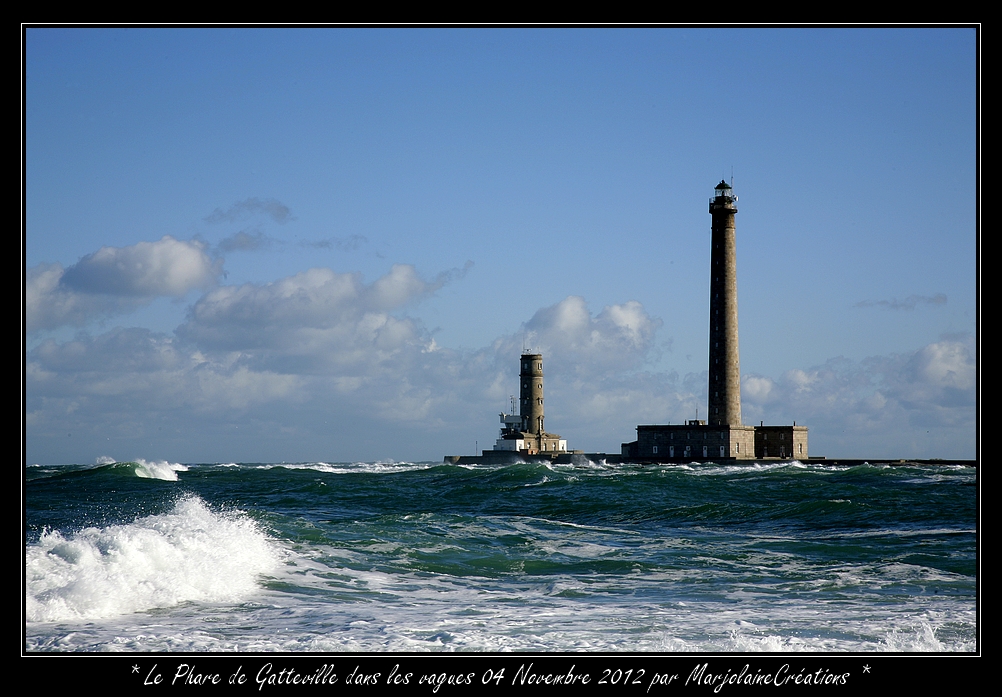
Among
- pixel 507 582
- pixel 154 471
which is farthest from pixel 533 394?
pixel 507 582

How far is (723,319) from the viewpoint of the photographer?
60625 mm

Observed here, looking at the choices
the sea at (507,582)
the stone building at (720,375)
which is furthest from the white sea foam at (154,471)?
the stone building at (720,375)

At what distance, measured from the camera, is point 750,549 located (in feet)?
53.6

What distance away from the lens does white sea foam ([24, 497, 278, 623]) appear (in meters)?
10.8

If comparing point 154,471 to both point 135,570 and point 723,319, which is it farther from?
point 135,570

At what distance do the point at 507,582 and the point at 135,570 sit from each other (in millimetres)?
4781

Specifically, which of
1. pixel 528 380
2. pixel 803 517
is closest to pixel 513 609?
pixel 803 517

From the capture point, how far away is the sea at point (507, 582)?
944cm

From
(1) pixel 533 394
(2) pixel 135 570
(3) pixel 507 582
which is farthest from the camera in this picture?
(1) pixel 533 394

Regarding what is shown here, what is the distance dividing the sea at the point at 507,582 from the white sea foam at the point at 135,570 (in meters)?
0.03

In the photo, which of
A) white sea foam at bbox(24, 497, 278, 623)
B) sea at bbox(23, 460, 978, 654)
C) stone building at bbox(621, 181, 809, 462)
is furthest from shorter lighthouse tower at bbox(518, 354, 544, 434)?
white sea foam at bbox(24, 497, 278, 623)

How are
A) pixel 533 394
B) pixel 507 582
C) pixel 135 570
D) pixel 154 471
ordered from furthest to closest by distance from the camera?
pixel 533 394, pixel 154 471, pixel 507 582, pixel 135 570
